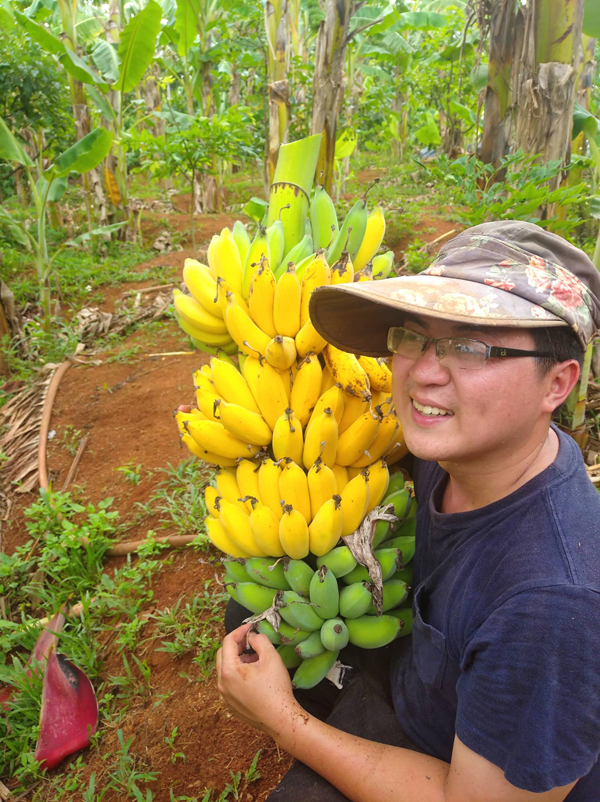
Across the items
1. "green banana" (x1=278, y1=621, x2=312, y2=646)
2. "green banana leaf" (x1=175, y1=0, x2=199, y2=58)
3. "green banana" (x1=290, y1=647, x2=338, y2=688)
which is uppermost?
"green banana leaf" (x1=175, y1=0, x2=199, y2=58)

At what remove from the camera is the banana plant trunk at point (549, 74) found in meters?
2.37

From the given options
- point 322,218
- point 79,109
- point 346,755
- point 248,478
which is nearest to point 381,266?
point 322,218

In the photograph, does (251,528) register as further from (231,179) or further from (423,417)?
(231,179)

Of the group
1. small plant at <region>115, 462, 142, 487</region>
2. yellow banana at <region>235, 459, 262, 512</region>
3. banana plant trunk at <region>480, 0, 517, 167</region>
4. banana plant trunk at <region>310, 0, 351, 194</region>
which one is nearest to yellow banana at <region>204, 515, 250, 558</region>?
yellow banana at <region>235, 459, 262, 512</region>

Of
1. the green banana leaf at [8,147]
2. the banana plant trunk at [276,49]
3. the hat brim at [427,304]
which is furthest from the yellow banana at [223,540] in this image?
the green banana leaf at [8,147]

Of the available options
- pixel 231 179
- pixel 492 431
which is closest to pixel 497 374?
pixel 492 431

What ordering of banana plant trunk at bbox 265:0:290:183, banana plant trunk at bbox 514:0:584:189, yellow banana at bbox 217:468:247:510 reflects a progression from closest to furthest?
yellow banana at bbox 217:468:247:510
banana plant trunk at bbox 514:0:584:189
banana plant trunk at bbox 265:0:290:183

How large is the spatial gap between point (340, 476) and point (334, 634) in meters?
0.42

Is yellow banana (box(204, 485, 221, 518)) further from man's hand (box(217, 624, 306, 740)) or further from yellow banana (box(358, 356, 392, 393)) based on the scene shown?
yellow banana (box(358, 356, 392, 393))

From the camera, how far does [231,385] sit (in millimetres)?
1488

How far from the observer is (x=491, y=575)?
1.08 metres

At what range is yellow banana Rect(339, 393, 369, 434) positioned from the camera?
147 cm

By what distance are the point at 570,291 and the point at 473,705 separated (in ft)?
2.75

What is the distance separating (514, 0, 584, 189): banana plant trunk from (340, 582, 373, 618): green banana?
2.15m
